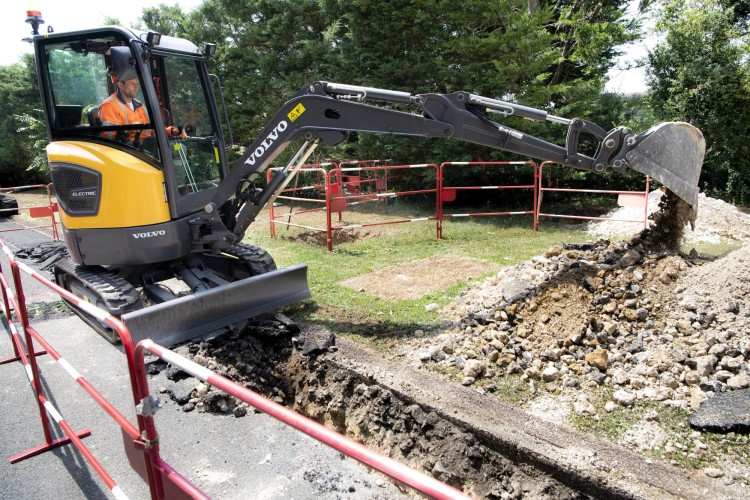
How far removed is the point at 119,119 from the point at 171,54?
98 centimetres

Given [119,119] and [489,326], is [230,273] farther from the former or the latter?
[489,326]

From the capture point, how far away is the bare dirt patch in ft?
22.3

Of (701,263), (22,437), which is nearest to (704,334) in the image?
(701,263)

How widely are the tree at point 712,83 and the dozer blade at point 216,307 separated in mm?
12375

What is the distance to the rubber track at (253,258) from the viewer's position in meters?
6.35

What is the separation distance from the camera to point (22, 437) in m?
3.95

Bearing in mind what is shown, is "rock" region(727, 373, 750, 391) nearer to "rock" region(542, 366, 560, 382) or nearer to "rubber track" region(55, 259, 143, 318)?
"rock" region(542, 366, 560, 382)

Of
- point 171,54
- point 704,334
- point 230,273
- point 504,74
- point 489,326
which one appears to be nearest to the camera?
point 704,334

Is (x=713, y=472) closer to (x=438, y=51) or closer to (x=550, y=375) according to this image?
(x=550, y=375)

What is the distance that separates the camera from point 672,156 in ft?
18.5

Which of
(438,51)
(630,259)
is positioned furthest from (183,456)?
(438,51)

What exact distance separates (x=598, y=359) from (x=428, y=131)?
9.18ft

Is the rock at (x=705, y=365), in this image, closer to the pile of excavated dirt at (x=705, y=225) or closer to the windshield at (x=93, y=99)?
the pile of excavated dirt at (x=705, y=225)

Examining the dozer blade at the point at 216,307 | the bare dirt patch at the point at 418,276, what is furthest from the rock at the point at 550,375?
the dozer blade at the point at 216,307
